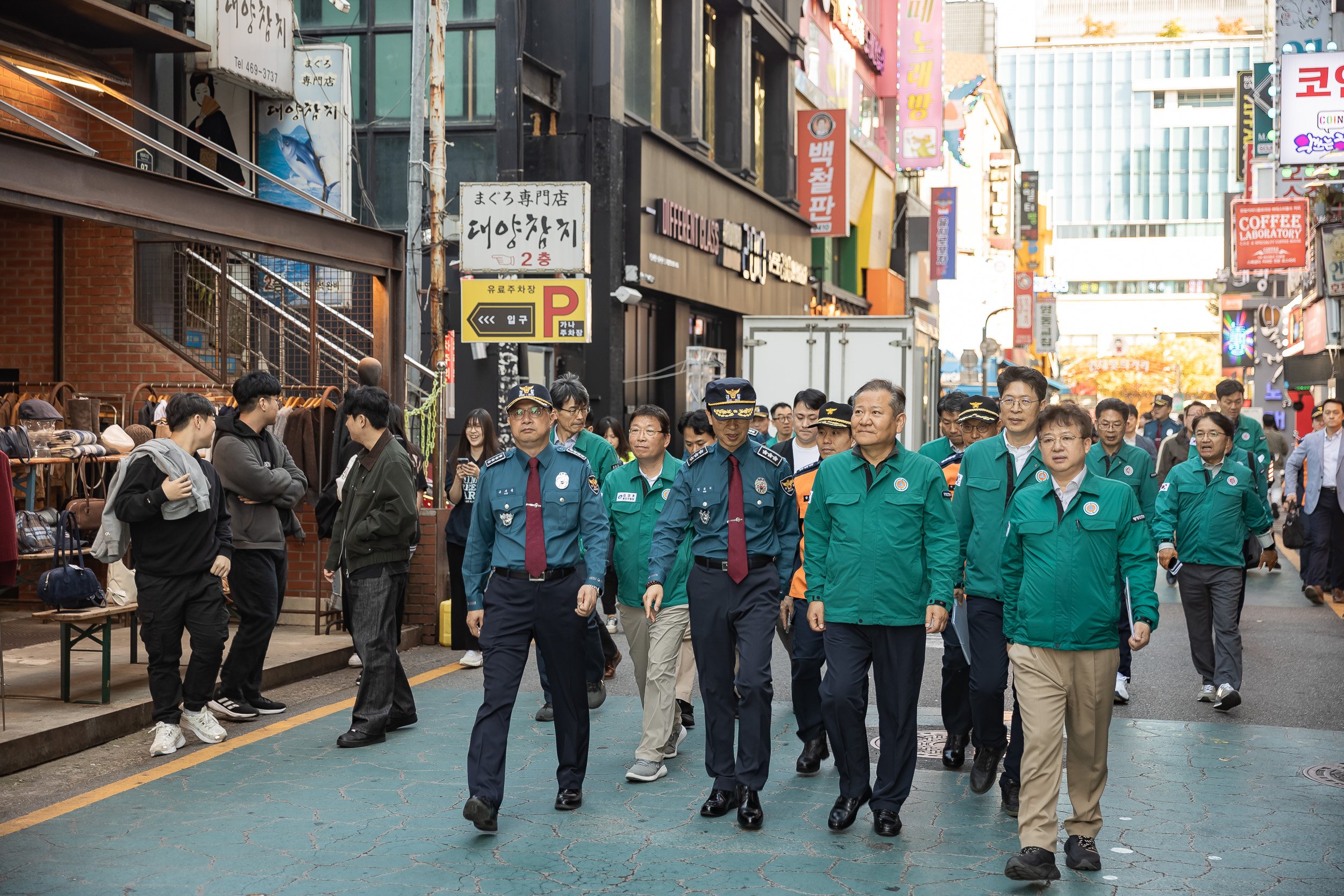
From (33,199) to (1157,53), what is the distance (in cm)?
13867

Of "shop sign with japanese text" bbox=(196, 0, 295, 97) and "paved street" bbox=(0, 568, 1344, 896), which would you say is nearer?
"paved street" bbox=(0, 568, 1344, 896)

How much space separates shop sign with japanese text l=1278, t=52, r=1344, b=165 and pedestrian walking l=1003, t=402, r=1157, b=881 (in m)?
14.1

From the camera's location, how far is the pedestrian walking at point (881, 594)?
596 cm

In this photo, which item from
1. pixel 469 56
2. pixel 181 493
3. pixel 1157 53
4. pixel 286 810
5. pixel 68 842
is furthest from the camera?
pixel 1157 53

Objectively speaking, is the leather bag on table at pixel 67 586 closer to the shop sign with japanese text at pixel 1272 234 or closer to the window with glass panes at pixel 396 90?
the window with glass panes at pixel 396 90

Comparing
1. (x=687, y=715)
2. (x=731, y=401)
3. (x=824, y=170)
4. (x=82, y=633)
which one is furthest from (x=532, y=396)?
(x=824, y=170)

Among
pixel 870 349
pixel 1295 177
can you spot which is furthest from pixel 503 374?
pixel 1295 177

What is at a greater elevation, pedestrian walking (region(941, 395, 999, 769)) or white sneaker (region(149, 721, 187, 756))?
pedestrian walking (region(941, 395, 999, 769))

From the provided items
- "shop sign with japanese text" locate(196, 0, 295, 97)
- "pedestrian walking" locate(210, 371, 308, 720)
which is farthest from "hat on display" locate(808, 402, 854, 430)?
"shop sign with japanese text" locate(196, 0, 295, 97)

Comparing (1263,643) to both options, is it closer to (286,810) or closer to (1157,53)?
(286,810)

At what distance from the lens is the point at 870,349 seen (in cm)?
1688

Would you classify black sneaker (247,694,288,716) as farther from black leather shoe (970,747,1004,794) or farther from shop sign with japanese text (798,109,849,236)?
shop sign with japanese text (798,109,849,236)

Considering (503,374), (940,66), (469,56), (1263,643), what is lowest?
(1263,643)

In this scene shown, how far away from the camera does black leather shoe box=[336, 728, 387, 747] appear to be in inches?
298
